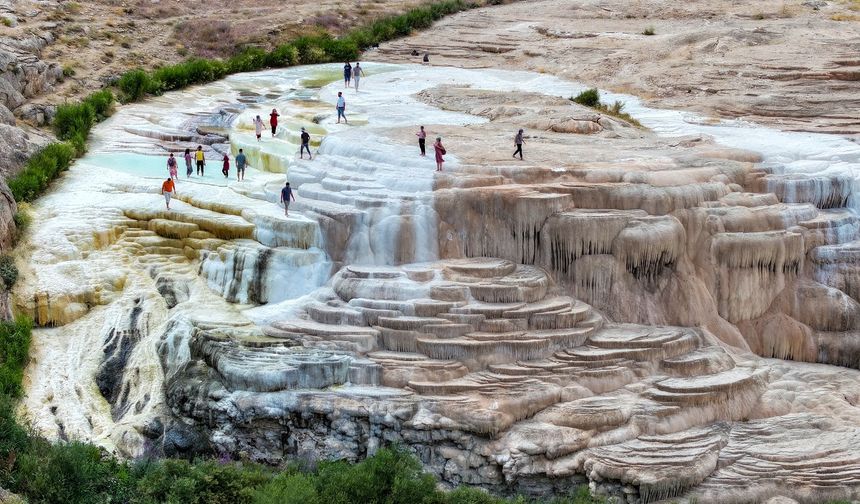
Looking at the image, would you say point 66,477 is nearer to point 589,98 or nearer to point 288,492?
point 288,492

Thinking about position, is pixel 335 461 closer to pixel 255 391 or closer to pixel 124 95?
pixel 255 391

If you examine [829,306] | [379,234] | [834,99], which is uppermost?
[834,99]

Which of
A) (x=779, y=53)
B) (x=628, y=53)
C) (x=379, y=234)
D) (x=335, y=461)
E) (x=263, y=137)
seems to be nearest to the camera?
(x=335, y=461)

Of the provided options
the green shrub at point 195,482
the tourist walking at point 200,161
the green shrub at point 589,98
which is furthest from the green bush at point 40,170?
the green shrub at point 589,98

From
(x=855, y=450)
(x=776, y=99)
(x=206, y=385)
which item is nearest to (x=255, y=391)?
(x=206, y=385)

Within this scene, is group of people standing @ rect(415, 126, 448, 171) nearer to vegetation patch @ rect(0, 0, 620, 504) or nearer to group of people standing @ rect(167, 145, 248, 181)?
group of people standing @ rect(167, 145, 248, 181)

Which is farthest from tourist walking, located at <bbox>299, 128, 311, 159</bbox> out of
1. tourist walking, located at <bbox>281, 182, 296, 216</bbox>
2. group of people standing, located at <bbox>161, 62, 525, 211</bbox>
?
tourist walking, located at <bbox>281, 182, 296, 216</bbox>

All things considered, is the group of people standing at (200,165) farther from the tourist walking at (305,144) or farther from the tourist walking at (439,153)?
the tourist walking at (439,153)

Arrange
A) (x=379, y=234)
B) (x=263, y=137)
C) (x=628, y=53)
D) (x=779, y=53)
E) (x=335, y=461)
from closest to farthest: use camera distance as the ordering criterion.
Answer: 1. (x=335, y=461)
2. (x=379, y=234)
3. (x=263, y=137)
4. (x=779, y=53)
5. (x=628, y=53)
